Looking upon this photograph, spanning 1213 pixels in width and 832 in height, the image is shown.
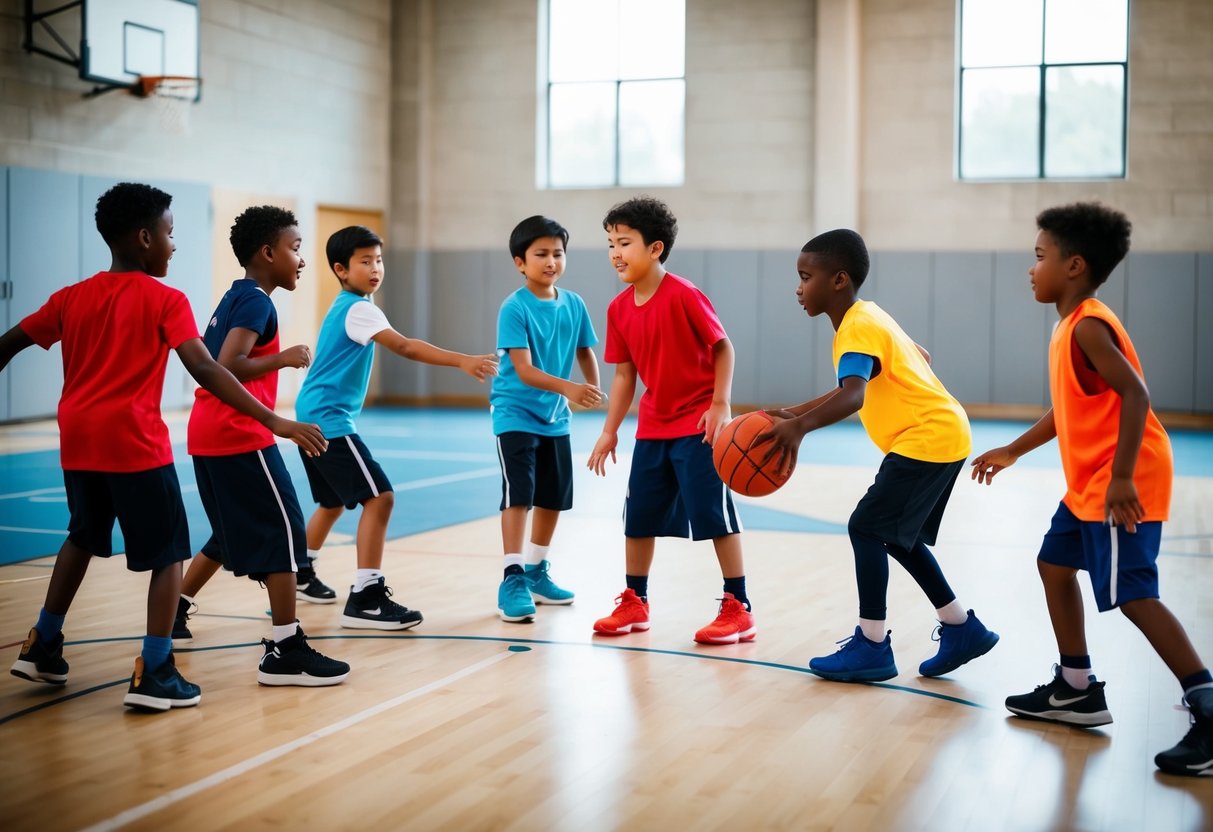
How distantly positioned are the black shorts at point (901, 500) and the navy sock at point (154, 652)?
6.25 feet

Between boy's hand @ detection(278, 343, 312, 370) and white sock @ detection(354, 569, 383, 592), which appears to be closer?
boy's hand @ detection(278, 343, 312, 370)

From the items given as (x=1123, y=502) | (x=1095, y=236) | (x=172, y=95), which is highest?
(x=172, y=95)

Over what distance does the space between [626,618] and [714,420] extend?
0.75m

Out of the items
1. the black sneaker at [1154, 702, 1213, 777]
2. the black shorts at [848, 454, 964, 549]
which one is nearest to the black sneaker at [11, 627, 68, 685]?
the black shorts at [848, 454, 964, 549]

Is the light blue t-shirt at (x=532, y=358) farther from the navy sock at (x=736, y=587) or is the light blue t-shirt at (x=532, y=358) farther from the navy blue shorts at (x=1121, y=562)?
the navy blue shorts at (x=1121, y=562)

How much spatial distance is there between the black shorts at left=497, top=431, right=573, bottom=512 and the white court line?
3.24 ft

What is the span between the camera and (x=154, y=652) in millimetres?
3447

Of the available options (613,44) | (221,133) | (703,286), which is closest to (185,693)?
(221,133)

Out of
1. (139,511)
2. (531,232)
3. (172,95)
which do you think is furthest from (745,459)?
(172,95)

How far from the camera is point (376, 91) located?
16.3m

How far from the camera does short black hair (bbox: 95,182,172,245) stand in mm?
3482

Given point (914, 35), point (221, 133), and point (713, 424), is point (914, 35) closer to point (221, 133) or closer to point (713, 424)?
point (221, 133)

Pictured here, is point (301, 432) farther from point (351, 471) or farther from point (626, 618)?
point (626, 618)

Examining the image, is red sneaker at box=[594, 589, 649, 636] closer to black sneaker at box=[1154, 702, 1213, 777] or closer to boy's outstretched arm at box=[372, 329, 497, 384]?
boy's outstretched arm at box=[372, 329, 497, 384]
